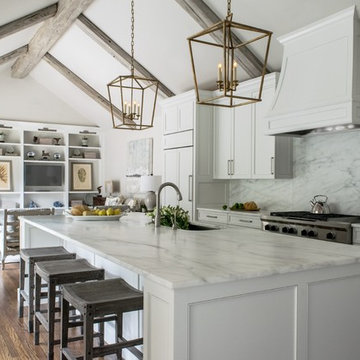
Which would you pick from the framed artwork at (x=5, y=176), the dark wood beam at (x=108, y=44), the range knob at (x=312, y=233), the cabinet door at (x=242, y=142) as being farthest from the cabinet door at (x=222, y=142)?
the framed artwork at (x=5, y=176)

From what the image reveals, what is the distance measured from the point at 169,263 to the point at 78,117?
7813mm

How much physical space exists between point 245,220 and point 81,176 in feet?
16.5

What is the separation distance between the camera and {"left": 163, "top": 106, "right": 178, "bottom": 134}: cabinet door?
6.31 m

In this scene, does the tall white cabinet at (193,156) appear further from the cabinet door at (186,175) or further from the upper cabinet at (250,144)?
the upper cabinet at (250,144)

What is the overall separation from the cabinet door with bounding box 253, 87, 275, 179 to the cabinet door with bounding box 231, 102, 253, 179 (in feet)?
0.36

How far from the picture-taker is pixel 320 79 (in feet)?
12.6

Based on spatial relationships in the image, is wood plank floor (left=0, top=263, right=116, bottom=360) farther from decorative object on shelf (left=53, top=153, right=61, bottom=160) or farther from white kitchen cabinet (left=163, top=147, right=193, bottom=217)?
decorative object on shelf (left=53, top=153, right=61, bottom=160)

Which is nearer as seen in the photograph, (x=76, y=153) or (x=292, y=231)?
(x=292, y=231)

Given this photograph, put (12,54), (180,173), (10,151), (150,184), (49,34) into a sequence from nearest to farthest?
(180,173) < (49,34) < (150,184) < (12,54) < (10,151)

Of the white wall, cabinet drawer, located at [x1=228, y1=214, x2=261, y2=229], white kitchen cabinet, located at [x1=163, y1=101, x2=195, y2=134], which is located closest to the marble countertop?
cabinet drawer, located at [x1=228, y1=214, x2=261, y2=229]

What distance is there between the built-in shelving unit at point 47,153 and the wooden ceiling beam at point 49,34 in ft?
3.73

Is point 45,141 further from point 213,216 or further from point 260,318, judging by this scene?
point 260,318

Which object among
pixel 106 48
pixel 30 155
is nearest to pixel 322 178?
pixel 106 48

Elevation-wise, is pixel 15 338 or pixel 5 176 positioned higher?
pixel 5 176
